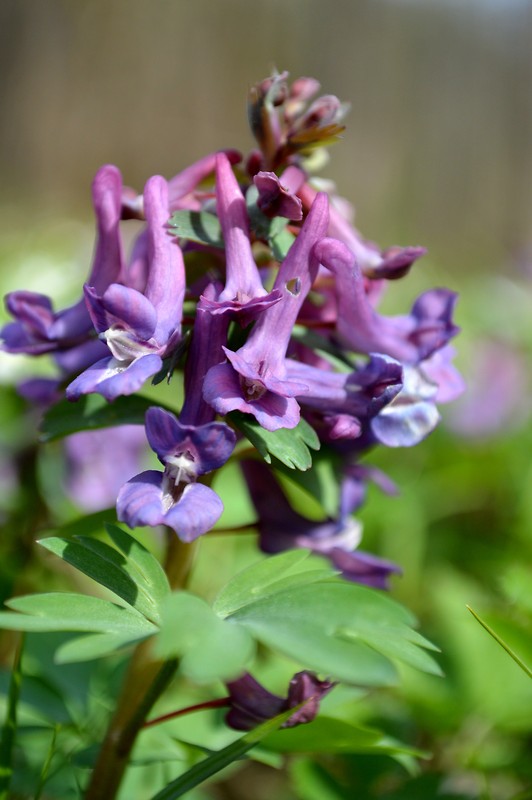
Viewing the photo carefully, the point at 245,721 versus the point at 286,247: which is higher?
the point at 286,247

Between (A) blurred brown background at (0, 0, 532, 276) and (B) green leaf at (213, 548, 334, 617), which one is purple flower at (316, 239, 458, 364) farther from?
(A) blurred brown background at (0, 0, 532, 276)

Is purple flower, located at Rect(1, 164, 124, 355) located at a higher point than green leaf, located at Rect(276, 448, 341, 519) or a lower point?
higher

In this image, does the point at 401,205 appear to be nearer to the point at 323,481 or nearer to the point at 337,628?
the point at 323,481

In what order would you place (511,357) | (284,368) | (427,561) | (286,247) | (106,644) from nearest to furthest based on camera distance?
1. (106,644)
2. (284,368)
3. (286,247)
4. (427,561)
5. (511,357)

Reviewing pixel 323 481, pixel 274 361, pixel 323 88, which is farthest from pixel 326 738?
pixel 323 88

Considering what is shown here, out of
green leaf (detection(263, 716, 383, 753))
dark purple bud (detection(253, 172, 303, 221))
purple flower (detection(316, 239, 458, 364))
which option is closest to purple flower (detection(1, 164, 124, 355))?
dark purple bud (detection(253, 172, 303, 221))

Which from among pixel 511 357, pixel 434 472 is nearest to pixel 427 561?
pixel 434 472

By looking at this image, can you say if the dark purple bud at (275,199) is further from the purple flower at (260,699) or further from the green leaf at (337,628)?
the purple flower at (260,699)

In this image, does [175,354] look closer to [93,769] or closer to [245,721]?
[245,721]
